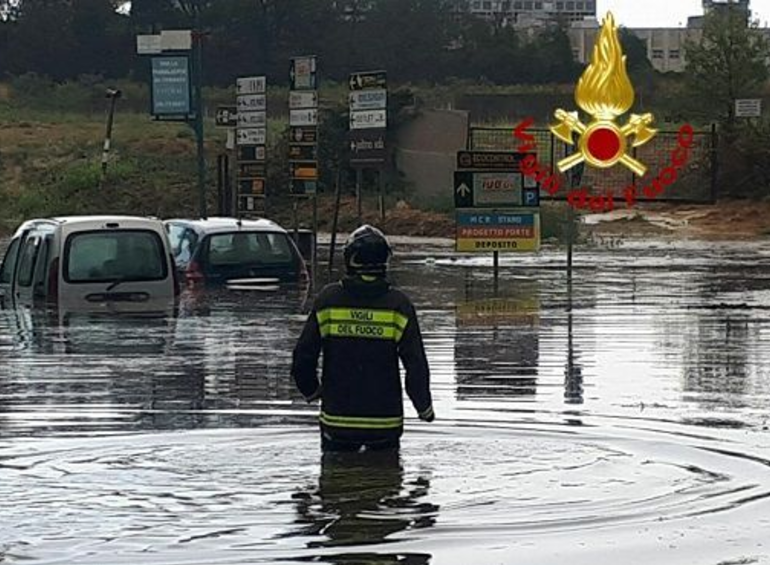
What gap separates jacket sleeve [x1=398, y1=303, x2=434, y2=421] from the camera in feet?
33.8

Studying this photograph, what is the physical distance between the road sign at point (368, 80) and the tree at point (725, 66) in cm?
2673

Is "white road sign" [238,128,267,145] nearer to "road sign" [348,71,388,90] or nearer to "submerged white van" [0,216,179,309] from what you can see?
"road sign" [348,71,388,90]

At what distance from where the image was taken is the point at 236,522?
31.1 ft

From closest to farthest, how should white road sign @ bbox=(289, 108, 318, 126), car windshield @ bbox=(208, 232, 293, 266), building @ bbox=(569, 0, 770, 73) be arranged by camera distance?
car windshield @ bbox=(208, 232, 293, 266)
white road sign @ bbox=(289, 108, 318, 126)
building @ bbox=(569, 0, 770, 73)

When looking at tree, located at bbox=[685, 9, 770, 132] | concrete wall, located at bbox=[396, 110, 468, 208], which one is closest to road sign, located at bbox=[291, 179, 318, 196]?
concrete wall, located at bbox=[396, 110, 468, 208]

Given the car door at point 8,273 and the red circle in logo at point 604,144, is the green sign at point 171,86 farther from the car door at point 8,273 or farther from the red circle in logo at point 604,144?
the car door at point 8,273

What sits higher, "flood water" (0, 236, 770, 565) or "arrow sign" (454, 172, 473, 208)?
"arrow sign" (454, 172, 473, 208)

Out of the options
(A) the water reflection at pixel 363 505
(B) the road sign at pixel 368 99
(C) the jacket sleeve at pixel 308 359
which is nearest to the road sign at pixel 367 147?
(B) the road sign at pixel 368 99

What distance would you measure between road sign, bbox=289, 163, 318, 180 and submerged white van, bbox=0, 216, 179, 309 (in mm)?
10344

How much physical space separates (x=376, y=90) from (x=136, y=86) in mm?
60739

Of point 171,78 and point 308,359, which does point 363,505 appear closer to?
point 308,359

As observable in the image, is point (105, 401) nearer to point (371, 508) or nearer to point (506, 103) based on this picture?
point (371, 508)

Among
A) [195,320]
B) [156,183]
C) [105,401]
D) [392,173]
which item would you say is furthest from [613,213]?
[105,401]

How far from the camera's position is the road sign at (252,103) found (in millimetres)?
34812
